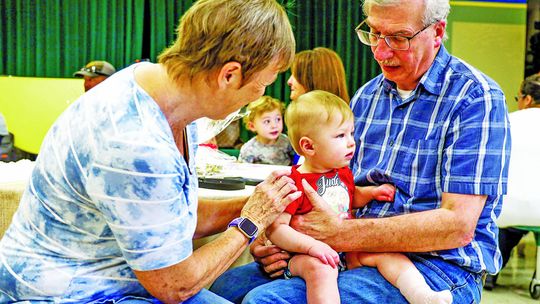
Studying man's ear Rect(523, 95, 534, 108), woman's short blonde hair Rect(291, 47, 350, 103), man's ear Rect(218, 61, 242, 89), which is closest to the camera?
man's ear Rect(218, 61, 242, 89)

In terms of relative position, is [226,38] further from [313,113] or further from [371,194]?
[371,194]

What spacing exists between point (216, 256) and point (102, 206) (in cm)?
30

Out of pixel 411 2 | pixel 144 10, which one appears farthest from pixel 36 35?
pixel 411 2

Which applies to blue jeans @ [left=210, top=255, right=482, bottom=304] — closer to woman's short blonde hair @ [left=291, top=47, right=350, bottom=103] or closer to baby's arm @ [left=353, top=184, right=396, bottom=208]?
baby's arm @ [left=353, top=184, right=396, bottom=208]

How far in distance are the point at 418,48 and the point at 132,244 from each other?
1.04 metres

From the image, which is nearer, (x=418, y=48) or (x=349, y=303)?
(x=349, y=303)

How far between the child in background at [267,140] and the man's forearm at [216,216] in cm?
267

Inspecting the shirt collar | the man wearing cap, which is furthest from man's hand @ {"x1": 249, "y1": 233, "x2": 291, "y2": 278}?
the man wearing cap

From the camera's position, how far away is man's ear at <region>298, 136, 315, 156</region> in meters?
2.08

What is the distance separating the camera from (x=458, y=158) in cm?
183

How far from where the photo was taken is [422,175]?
1926mm

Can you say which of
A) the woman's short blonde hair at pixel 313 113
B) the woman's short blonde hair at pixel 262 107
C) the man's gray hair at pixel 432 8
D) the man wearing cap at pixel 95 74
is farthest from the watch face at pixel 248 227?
the man wearing cap at pixel 95 74

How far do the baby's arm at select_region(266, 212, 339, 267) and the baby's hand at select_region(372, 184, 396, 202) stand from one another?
0.74 ft

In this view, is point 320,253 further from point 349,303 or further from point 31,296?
point 31,296
